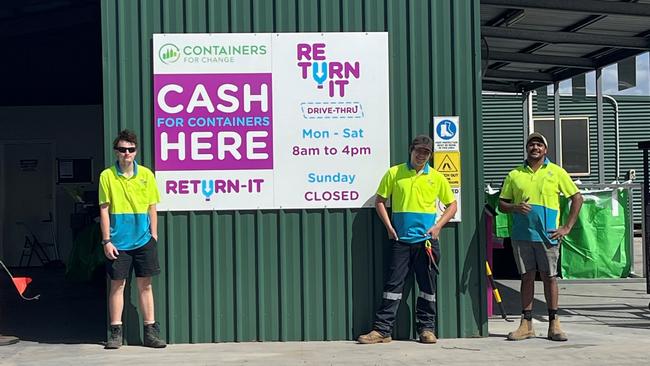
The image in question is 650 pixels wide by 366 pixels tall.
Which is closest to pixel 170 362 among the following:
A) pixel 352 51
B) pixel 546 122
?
pixel 352 51

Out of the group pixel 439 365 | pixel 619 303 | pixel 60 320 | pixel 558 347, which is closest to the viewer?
pixel 439 365

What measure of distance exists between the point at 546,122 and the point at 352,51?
1624 cm

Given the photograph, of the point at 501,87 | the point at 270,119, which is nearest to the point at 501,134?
the point at 501,87

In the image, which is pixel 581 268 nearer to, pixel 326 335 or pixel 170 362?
pixel 326 335

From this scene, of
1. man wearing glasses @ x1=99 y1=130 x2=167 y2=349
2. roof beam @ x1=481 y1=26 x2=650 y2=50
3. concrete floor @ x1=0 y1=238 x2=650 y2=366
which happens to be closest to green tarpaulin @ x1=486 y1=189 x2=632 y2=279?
roof beam @ x1=481 y1=26 x2=650 y2=50

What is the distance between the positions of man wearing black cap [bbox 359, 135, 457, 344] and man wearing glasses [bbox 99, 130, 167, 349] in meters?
1.99

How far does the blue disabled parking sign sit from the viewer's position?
26.1 feet

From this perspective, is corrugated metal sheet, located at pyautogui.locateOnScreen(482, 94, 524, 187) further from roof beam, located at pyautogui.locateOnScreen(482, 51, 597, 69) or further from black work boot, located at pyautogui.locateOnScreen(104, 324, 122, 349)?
black work boot, located at pyautogui.locateOnScreen(104, 324, 122, 349)

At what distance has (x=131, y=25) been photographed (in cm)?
784

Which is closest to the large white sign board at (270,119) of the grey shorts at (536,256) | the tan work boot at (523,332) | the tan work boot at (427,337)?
the tan work boot at (427,337)

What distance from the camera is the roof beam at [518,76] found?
15.0 meters

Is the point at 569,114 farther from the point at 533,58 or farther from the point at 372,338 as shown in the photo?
the point at 372,338

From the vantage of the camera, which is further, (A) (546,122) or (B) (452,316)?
(A) (546,122)

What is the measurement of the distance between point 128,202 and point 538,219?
3639 millimetres
